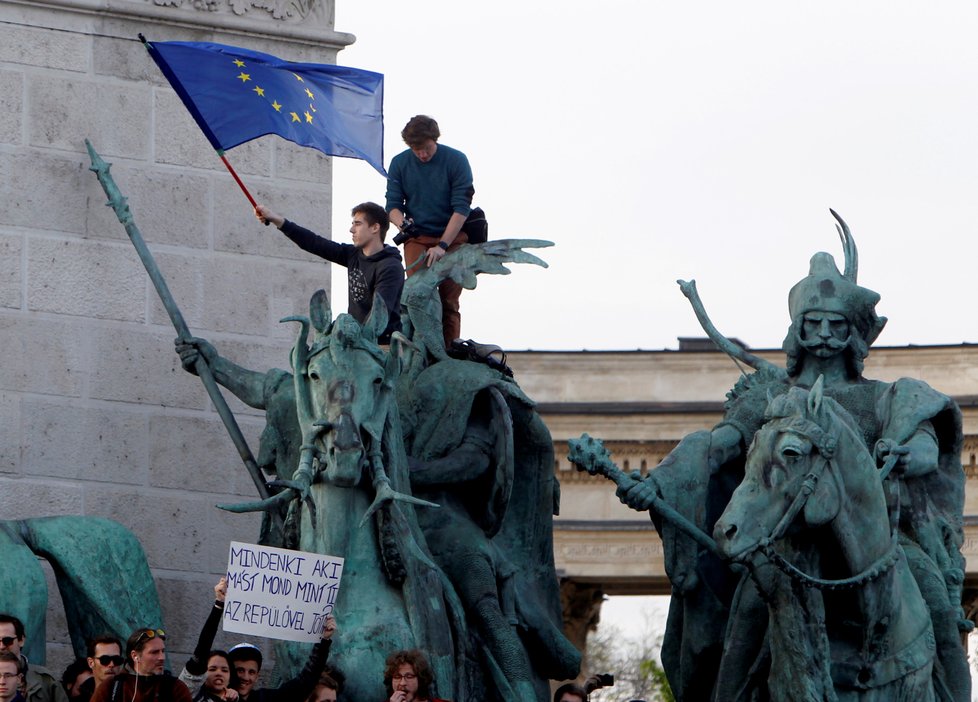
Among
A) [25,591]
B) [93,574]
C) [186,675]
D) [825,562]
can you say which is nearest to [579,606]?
[93,574]

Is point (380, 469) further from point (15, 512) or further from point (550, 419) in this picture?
point (550, 419)

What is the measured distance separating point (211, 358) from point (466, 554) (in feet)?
6.54

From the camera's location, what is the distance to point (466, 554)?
68.2 feet

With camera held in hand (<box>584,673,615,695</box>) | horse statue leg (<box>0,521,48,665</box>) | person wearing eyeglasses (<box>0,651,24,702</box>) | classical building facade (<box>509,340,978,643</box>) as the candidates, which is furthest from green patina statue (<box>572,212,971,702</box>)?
classical building facade (<box>509,340,978,643</box>)

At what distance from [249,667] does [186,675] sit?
1.26 ft

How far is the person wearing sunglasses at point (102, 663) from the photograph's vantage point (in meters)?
18.4

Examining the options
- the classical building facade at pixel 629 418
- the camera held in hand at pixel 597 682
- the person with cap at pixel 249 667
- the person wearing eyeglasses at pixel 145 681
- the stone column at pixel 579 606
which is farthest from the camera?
the stone column at pixel 579 606

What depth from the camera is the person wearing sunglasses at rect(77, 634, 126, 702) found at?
18422 mm

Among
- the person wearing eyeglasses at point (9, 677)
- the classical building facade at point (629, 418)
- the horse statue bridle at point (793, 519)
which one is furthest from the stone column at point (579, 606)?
the person wearing eyeglasses at point (9, 677)

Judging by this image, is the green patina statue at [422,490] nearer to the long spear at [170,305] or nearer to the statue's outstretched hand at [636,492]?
the long spear at [170,305]

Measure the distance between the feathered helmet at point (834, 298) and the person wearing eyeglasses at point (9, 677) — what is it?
6.15 m

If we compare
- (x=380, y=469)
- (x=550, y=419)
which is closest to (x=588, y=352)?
(x=550, y=419)

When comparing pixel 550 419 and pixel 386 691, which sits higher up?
pixel 550 419

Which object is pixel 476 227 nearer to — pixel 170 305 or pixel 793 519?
pixel 170 305
